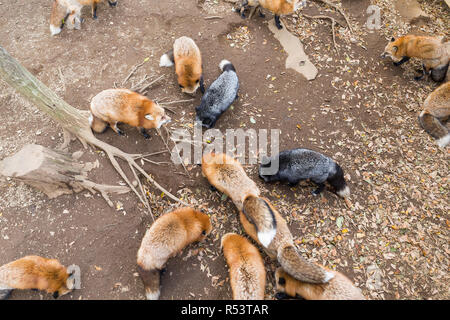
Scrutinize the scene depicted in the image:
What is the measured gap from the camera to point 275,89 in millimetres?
6773

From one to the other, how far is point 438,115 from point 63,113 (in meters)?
8.10

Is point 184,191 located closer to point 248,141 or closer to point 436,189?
point 248,141

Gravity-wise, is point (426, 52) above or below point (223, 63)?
above

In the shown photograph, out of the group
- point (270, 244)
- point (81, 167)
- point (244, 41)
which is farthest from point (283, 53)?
point (81, 167)

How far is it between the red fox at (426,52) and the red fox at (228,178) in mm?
5534

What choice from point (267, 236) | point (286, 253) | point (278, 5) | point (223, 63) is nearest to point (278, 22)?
point (278, 5)

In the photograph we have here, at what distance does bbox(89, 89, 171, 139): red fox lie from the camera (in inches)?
208

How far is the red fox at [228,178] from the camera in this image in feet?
16.0

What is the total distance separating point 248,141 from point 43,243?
4.27 m

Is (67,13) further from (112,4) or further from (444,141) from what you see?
(444,141)

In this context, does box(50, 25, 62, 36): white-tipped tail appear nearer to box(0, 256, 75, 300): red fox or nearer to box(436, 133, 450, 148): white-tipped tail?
box(0, 256, 75, 300): red fox

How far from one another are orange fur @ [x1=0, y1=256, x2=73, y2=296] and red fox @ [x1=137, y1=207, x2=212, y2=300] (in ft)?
3.85

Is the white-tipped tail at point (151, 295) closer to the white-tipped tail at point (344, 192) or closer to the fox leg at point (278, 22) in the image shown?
the white-tipped tail at point (344, 192)

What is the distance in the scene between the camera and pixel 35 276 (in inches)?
161
